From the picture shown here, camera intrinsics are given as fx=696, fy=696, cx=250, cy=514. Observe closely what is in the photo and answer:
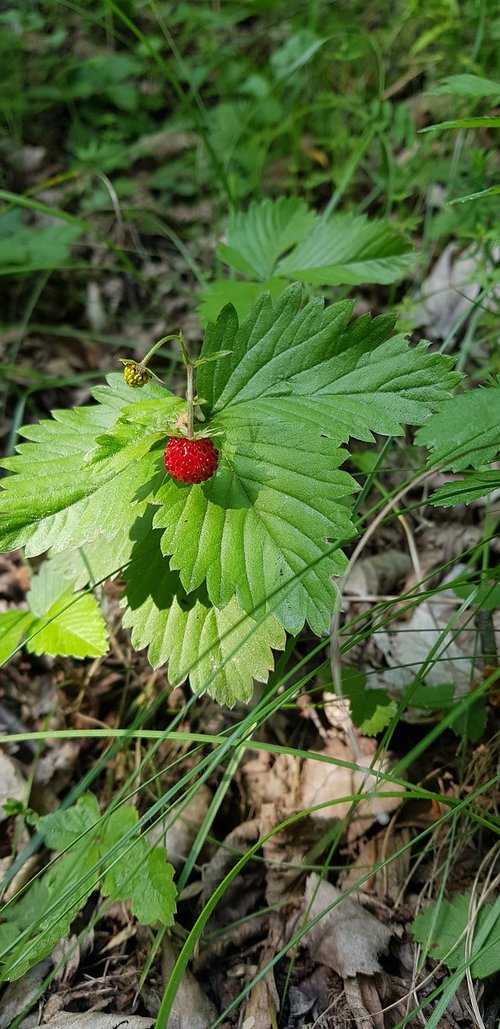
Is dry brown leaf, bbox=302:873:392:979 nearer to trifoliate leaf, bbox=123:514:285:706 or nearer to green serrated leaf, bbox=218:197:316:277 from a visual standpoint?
trifoliate leaf, bbox=123:514:285:706

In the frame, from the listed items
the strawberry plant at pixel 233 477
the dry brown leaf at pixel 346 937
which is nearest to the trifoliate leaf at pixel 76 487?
the strawberry plant at pixel 233 477

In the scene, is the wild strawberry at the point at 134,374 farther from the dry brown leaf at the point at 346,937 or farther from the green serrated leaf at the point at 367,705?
the dry brown leaf at the point at 346,937

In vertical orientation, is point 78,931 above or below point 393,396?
below

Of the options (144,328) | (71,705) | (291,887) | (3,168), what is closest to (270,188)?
(144,328)

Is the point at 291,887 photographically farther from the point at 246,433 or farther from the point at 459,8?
the point at 459,8

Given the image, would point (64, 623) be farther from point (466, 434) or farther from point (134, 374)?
point (466, 434)

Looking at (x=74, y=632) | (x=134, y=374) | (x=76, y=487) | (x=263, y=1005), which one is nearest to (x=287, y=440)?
(x=134, y=374)
